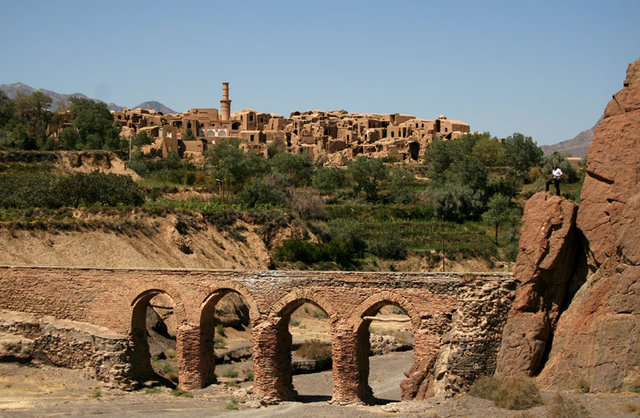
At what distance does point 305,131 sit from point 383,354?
59.6 meters

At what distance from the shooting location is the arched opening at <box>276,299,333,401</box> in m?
26.5

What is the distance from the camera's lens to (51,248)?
37812 millimetres

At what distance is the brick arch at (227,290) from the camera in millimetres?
26250

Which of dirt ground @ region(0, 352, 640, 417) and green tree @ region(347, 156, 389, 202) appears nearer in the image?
dirt ground @ region(0, 352, 640, 417)

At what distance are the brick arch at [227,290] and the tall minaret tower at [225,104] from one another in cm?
7533

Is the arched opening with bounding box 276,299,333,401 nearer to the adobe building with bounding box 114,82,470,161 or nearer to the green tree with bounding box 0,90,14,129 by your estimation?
the adobe building with bounding box 114,82,470,161

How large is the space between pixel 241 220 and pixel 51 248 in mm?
15252

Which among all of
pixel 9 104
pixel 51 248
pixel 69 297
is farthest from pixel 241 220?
pixel 9 104

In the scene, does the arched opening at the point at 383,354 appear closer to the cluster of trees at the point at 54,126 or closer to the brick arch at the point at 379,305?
the brick arch at the point at 379,305

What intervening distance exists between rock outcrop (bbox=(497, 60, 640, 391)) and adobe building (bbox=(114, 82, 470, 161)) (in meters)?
59.1

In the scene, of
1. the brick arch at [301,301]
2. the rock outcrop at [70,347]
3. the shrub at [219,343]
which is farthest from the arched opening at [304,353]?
the rock outcrop at [70,347]

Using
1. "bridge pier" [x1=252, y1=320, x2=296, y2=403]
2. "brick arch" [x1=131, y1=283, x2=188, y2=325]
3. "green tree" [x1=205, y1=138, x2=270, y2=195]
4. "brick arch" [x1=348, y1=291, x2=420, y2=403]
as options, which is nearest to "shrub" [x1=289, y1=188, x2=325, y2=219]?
"green tree" [x1=205, y1=138, x2=270, y2=195]

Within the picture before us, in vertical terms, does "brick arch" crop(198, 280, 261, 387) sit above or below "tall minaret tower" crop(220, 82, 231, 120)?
below

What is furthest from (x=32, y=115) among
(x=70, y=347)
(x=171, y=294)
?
(x=171, y=294)
